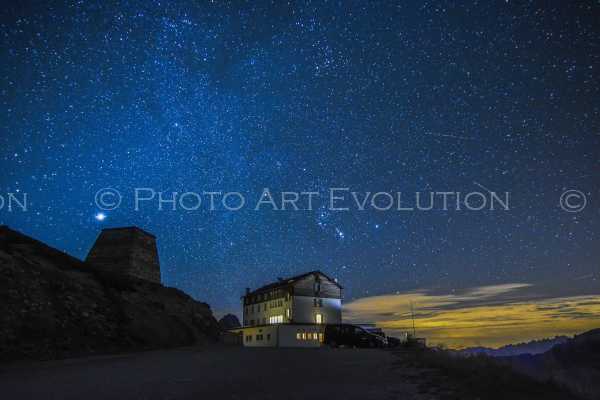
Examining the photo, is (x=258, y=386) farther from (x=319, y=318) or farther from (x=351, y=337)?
(x=319, y=318)

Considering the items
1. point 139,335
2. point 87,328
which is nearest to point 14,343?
point 87,328

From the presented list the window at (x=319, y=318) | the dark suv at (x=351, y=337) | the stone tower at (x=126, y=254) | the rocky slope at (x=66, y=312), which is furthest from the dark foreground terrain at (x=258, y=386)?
the stone tower at (x=126, y=254)

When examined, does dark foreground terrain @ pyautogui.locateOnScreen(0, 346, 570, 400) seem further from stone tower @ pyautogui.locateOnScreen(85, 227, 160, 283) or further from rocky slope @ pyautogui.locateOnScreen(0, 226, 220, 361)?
stone tower @ pyautogui.locateOnScreen(85, 227, 160, 283)

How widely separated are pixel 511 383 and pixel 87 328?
2511 centimetres

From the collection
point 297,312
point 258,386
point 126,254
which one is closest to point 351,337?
point 258,386

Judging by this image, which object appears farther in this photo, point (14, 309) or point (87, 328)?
point (87, 328)

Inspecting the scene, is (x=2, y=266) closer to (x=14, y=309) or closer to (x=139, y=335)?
(x=14, y=309)

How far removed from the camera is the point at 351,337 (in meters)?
28.0

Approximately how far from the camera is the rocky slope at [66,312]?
19.6 m

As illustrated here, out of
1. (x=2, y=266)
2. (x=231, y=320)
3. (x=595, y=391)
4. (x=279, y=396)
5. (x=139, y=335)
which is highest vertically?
(x=2, y=266)

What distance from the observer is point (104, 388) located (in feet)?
30.1

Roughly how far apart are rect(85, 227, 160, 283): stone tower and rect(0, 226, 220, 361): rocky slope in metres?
25.6

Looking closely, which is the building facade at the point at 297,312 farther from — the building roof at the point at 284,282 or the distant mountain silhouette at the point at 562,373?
the distant mountain silhouette at the point at 562,373

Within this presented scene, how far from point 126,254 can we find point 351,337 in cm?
4839
